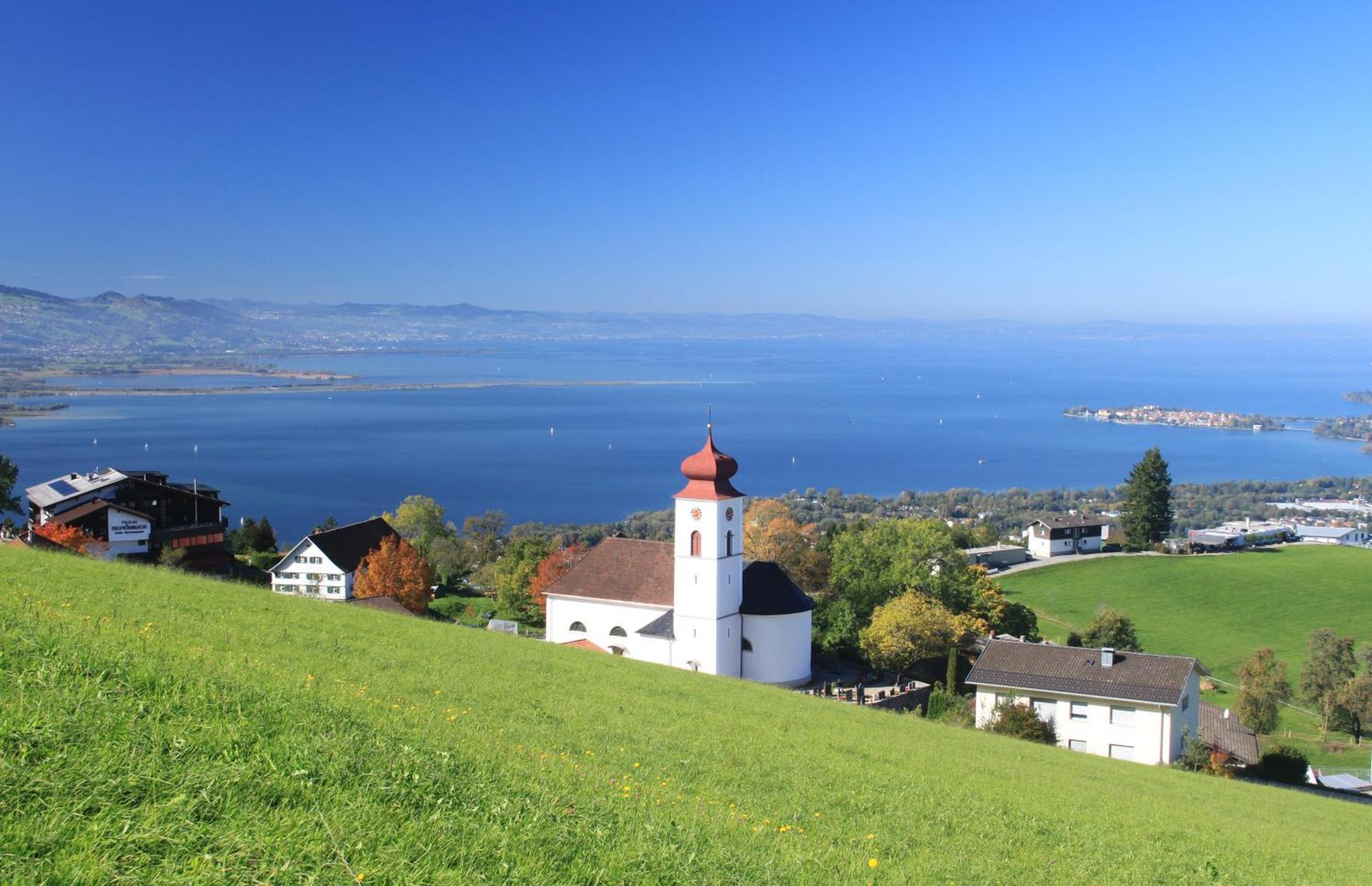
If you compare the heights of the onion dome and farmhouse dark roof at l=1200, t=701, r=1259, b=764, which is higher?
the onion dome

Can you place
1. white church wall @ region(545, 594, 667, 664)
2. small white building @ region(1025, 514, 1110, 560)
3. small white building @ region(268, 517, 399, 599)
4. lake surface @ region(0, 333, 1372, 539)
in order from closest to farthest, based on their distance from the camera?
1. white church wall @ region(545, 594, 667, 664)
2. small white building @ region(268, 517, 399, 599)
3. small white building @ region(1025, 514, 1110, 560)
4. lake surface @ region(0, 333, 1372, 539)

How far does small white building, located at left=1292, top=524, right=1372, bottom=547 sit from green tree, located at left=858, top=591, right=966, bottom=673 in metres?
61.0

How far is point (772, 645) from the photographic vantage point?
97.5ft

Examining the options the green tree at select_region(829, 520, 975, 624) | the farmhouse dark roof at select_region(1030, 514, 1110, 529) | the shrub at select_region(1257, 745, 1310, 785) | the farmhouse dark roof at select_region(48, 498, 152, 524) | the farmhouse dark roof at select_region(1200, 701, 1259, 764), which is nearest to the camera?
the shrub at select_region(1257, 745, 1310, 785)

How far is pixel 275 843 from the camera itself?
4.52 metres

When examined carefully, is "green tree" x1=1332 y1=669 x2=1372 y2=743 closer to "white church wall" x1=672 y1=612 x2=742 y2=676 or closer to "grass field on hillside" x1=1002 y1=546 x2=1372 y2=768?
"grass field on hillside" x1=1002 y1=546 x2=1372 y2=768

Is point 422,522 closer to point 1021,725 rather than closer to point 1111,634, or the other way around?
point 1111,634

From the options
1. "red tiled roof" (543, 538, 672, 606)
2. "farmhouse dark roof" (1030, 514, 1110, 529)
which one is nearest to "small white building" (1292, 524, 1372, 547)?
"farmhouse dark roof" (1030, 514, 1110, 529)

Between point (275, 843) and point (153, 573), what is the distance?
12.4m

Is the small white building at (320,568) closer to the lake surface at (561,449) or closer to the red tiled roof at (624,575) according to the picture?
the red tiled roof at (624,575)

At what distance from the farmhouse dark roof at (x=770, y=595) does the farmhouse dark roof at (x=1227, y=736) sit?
421 inches

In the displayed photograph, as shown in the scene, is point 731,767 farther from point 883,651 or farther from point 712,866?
point 883,651

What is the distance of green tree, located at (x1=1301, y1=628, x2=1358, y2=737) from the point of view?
3403 centimetres

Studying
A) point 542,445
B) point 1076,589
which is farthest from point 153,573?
point 542,445
